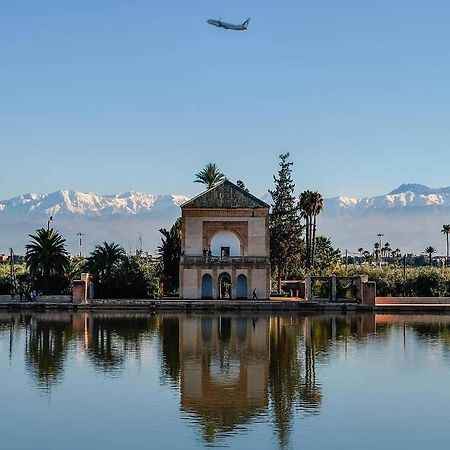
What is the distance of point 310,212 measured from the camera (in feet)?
233

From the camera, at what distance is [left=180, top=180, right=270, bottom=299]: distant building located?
185ft

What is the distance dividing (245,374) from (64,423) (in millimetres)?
8060

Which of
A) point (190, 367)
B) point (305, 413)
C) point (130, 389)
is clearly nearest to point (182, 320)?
point (190, 367)

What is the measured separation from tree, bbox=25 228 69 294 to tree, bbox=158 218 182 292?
7744 millimetres

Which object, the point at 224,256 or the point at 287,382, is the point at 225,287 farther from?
the point at 287,382

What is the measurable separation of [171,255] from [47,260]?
362 inches

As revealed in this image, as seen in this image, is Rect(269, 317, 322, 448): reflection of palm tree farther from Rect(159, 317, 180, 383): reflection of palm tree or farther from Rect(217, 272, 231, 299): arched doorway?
Rect(217, 272, 231, 299): arched doorway

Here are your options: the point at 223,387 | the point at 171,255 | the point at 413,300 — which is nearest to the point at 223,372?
the point at 223,387

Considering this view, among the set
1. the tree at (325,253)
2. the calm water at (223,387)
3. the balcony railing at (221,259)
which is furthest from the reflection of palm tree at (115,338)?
the tree at (325,253)

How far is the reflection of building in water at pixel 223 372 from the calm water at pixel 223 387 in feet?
0.15

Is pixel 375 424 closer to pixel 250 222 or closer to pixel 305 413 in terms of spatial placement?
pixel 305 413

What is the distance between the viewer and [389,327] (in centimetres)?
4288

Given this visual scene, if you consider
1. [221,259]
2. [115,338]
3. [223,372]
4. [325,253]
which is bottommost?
[223,372]

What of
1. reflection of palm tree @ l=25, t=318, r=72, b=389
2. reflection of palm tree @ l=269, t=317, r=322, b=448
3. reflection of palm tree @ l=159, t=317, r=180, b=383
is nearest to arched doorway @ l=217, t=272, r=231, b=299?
reflection of palm tree @ l=159, t=317, r=180, b=383
